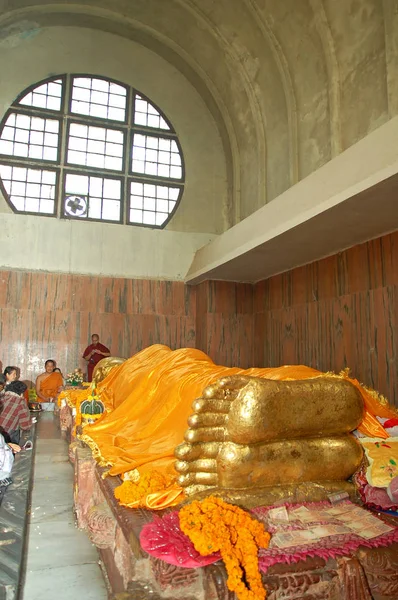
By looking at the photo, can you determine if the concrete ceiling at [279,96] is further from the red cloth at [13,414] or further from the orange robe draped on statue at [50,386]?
the red cloth at [13,414]

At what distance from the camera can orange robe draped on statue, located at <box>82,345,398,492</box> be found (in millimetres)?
2430

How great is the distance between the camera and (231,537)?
5.35ft

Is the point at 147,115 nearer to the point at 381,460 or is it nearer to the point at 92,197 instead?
the point at 92,197

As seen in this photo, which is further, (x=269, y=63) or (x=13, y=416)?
(x=269, y=63)

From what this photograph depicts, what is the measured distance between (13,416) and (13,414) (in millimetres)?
21

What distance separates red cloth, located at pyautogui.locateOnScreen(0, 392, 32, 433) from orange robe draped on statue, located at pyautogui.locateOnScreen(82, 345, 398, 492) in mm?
1011

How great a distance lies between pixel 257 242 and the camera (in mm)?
6102

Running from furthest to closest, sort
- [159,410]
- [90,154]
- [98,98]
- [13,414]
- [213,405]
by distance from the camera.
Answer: [98,98] → [90,154] → [13,414] → [159,410] → [213,405]

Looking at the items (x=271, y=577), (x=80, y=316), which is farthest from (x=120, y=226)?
(x=271, y=577)

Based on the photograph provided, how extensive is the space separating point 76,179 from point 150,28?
3.76 m

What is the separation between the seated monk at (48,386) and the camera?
300 inches

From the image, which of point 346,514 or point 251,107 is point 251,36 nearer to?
point 251,107

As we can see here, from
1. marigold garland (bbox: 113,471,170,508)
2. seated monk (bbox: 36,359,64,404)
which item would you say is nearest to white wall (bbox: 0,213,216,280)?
seated monk (bbox: 36,359,64,404)

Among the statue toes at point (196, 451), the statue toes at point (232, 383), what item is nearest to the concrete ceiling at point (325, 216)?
the statue toes at point (232, 383)
